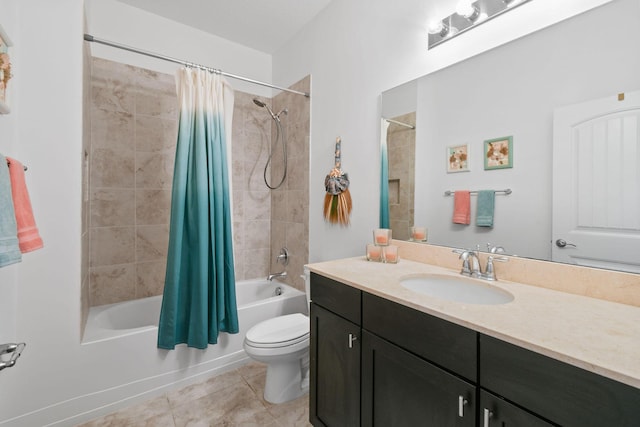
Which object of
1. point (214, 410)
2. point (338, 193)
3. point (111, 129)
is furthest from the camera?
point (111, 129)

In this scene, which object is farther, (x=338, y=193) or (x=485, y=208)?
(x=338, y=193)

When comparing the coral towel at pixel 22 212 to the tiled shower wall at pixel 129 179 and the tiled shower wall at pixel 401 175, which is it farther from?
the tiled shower wall at pixel 401 175

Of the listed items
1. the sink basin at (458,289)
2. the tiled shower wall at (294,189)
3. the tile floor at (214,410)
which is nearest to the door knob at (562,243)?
the sink basin at (458,289)

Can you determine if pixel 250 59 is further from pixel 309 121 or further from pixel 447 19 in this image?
pixel 447 19

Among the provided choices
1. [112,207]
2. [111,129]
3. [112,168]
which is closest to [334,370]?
[112,207]

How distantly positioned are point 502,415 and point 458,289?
0.57 meters

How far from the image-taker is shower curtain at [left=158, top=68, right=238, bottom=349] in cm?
181

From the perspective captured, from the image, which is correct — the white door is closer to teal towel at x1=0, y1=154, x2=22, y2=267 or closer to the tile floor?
the tile floor

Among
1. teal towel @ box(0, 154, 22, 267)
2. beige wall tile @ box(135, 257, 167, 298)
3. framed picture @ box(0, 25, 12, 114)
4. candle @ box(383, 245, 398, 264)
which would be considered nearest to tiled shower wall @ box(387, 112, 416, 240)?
candle @ box(383, 245, 398, 264)

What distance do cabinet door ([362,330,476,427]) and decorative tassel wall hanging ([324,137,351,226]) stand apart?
102 cm

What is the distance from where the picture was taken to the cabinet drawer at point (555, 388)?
0.55m

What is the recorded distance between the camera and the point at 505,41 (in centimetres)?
122

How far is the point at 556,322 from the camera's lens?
30.4 inches

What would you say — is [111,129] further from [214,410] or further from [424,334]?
[424,334]
